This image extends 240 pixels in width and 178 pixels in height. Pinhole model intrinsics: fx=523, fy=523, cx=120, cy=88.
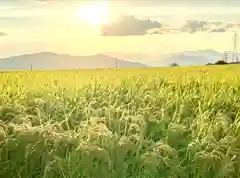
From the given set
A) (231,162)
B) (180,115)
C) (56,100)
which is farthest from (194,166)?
(56,100)

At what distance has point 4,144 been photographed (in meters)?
3.79

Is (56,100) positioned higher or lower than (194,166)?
higher

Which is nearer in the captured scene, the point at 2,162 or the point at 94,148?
the point at 94,148

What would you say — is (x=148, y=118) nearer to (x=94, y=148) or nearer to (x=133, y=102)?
(x=133, y=102)

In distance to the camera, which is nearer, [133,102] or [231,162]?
[231,162]

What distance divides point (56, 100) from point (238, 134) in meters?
1.75

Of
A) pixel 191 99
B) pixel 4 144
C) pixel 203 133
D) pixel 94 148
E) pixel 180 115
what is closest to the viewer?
pixel 94 148

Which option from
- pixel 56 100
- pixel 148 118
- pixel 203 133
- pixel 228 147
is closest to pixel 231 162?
pixel 228 147

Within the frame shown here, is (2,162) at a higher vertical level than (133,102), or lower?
lower

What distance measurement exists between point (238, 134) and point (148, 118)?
2.56 ft

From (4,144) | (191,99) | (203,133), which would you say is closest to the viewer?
(4,144)

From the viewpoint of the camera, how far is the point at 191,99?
5.66 meters

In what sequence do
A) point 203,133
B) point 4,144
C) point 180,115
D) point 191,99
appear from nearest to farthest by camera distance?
point 4,144, point 203,133, point 180,115, point 191,99

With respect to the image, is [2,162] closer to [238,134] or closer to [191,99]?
[238,134]
